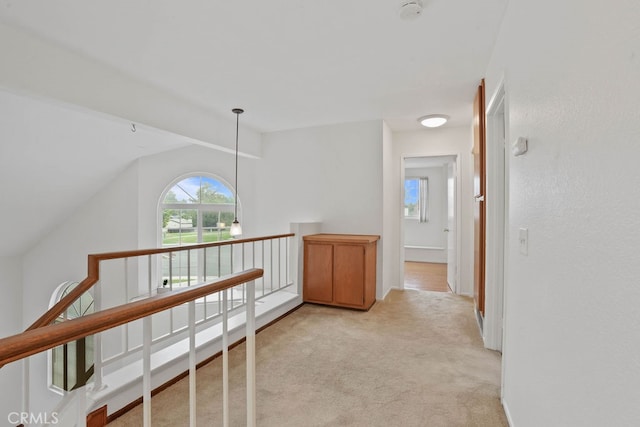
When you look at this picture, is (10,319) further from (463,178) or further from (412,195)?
(412,195)

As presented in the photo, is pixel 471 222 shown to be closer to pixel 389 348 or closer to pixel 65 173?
pixel 389 348

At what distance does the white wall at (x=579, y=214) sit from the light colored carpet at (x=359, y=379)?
58 cm

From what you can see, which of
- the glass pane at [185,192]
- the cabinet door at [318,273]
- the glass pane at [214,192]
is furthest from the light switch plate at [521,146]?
the glass pane at [185,192]

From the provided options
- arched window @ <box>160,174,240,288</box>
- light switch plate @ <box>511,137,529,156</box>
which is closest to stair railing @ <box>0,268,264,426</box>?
light switch plate @ <box>511,137,529,156</box>

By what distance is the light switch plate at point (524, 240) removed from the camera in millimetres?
1395

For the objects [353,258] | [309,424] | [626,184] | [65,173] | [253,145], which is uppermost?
[253,145]

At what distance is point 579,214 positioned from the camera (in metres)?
0.89

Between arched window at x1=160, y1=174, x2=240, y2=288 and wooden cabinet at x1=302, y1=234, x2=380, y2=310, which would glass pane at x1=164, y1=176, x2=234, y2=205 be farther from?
wooden cabinet at x1=302, y1=234, x2=380, y2=310

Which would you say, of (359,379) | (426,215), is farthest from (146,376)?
(426,215)

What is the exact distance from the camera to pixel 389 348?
267 cm

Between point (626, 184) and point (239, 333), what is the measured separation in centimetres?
288

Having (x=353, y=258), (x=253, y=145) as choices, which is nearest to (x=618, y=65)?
(x=353, y=258)

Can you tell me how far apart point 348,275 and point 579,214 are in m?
2.93

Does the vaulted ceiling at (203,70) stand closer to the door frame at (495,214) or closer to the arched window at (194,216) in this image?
the door frame at (495,214)
